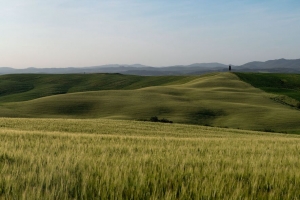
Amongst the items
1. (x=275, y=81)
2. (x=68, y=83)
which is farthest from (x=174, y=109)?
(x=68, y=83)

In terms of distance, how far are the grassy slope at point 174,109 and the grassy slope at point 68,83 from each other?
1940 inches

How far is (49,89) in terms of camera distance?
124188mm

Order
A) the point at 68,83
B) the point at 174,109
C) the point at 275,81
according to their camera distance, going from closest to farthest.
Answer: the point at 174,109, the point at 275,81, the point at 68,83

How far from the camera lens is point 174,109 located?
60.8 meters

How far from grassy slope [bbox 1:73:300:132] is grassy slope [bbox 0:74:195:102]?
162ft

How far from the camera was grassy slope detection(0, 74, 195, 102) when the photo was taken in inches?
4889

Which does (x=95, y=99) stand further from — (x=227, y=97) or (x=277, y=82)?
(x=277, y=82)

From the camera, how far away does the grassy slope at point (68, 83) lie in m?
124

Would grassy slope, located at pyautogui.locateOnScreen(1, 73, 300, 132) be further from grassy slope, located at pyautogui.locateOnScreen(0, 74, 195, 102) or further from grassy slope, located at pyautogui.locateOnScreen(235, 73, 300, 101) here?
grassy slope, located at pyautogui.locateOnScreen(0, 74, 195, 102)

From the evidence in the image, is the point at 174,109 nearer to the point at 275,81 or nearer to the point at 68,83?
the point at 275,81

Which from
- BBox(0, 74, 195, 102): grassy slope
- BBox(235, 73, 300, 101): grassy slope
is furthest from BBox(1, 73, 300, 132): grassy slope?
BBox(0, 74, 195, 102): grassy slope

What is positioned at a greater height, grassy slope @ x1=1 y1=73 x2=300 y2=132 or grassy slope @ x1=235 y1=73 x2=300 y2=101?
grassy slope @ x1=235 y1=73 x2=300 y2=101

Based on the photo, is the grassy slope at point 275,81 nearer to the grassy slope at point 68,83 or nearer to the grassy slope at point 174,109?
the grassy slope at point 68,83

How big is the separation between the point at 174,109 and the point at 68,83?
92.4 m
